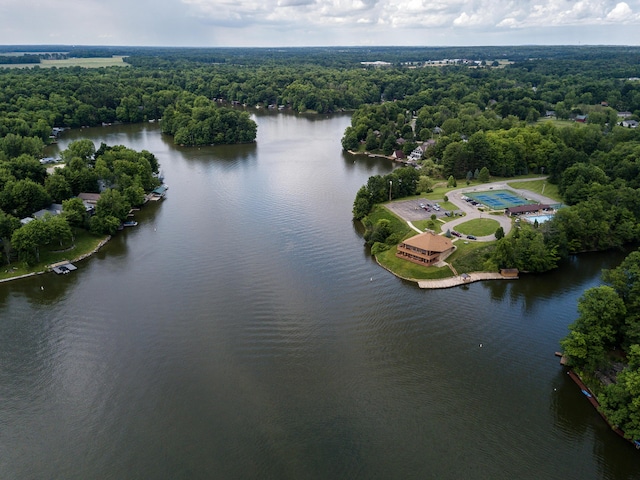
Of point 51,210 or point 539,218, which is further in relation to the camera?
point 539,218

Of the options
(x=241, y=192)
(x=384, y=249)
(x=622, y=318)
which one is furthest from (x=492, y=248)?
(x=241, y=192)

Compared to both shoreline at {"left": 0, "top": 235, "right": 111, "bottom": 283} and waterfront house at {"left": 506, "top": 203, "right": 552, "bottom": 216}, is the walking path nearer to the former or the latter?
waterfront house at {"left": 506, "top": 203, "right": 552, "bottom": 216}

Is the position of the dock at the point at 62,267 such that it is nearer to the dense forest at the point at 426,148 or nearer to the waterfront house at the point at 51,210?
the dense forest at the point at 426,148

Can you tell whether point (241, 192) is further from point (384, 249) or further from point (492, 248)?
point (492, 248)

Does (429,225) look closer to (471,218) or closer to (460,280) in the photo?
(471,218)

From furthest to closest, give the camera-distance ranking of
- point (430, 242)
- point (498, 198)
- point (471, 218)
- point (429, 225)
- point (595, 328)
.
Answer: point (498, 198)
point (471, 218)
point (429, 225)
point (430, 242)
point (595, 328)

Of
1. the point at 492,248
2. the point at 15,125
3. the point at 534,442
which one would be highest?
the point at 15,125

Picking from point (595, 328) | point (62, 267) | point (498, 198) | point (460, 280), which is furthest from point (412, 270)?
point (62, 267)

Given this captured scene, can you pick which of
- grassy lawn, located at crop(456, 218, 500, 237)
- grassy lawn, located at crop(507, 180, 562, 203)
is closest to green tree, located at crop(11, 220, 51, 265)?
grassy lawn, located at crop(456, 218, 500, 237)
